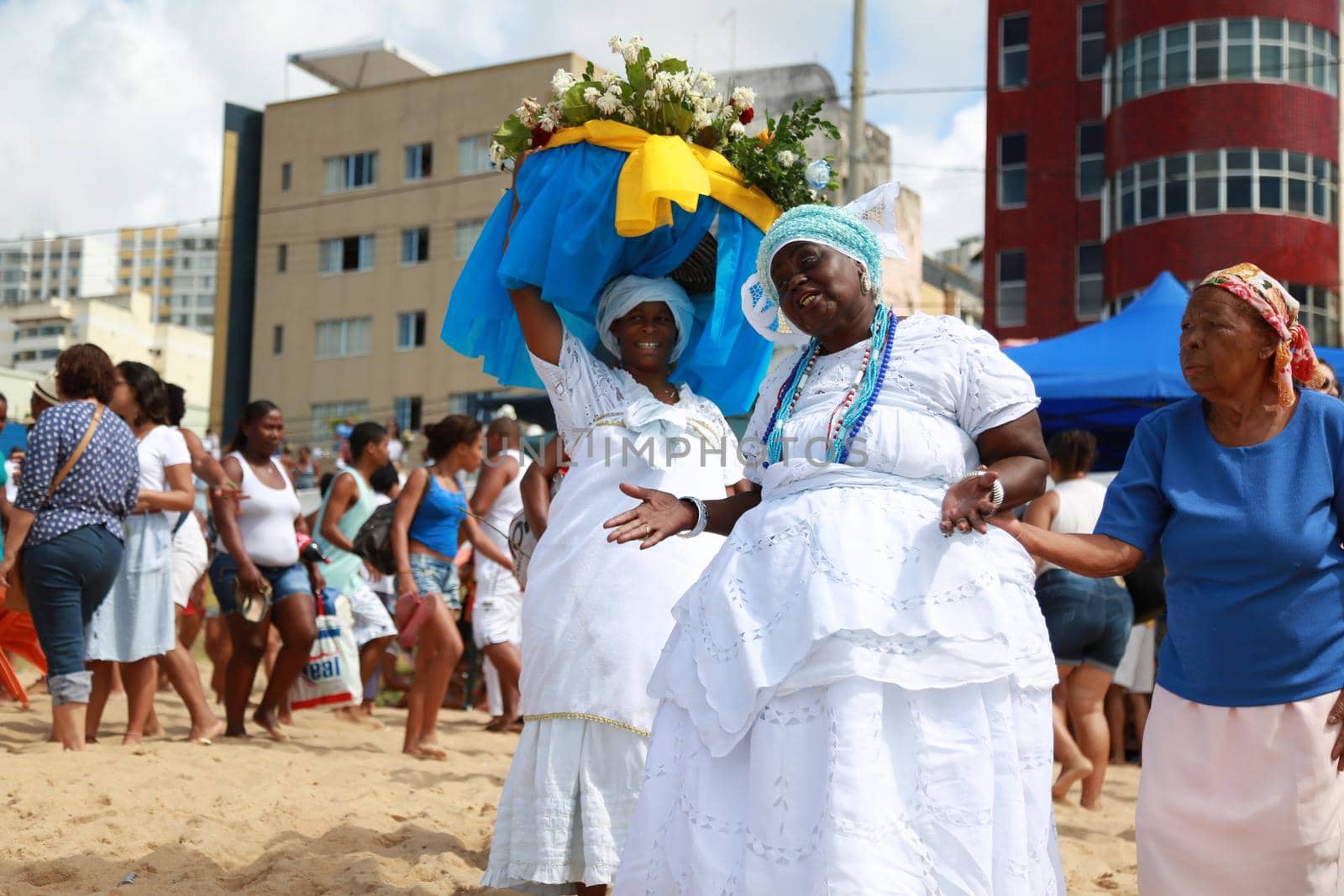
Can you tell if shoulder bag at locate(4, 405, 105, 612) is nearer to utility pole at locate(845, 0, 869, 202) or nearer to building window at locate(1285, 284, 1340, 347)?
utility pole at locate(845, 0, 869, 202)

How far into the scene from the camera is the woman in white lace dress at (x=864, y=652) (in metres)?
3.15

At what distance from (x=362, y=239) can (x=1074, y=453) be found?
3675 centimetres

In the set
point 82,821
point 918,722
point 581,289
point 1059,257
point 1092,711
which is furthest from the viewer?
point 1059,257

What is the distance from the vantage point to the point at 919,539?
131 inches

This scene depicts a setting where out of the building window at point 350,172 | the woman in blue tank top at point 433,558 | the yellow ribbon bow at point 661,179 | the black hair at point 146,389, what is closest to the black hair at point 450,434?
the woman in blue tank top at point 433,558

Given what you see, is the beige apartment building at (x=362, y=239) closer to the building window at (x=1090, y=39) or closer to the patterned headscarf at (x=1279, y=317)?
the building window at (x=1090, y=39)

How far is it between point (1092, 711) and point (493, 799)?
3286 millimetres

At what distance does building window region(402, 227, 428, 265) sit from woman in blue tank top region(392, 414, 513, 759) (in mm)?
32693

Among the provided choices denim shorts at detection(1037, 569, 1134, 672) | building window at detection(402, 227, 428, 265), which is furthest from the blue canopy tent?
building window at detection(402, 227, 428, 265)

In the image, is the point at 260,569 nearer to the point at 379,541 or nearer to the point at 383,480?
the point at 379,541

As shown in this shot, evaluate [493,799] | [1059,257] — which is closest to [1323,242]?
[1059,257]

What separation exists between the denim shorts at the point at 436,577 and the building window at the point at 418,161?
111ft

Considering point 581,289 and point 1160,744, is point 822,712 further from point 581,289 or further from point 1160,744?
point 581,289

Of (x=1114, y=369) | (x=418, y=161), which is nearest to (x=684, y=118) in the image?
(x=1114, y=369)
